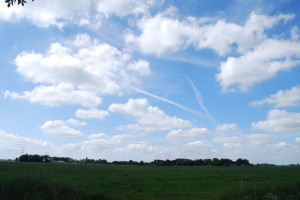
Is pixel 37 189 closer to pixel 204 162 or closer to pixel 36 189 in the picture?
pixel 36 189

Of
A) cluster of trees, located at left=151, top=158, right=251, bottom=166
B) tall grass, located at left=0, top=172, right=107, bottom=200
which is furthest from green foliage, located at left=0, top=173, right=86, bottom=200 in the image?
cluster of trees, located at left=151, top=158, right=251, bottom=166

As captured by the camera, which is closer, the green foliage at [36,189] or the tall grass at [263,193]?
the green foliage at [36,189]

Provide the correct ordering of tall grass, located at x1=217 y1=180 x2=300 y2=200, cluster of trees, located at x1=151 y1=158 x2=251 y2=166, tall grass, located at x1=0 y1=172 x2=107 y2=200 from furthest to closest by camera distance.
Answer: cluster of trees, located at x1=151 y1=158 x2=251 y2=166, tall grass, located at x1=217 y1=180 x2=300 y2=200, tall grass, located at x1=0 y1=172 x2=107 y2=200

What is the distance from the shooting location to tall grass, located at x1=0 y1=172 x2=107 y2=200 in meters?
11.6

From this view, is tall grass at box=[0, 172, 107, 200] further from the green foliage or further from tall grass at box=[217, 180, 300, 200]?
tall grass at box=[217, 180, 300, 200]

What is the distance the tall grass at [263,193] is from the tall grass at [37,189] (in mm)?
7224

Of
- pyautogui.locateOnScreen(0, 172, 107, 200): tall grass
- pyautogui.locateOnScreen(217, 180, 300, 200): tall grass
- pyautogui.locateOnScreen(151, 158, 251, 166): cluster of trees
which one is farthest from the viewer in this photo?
pyautogui.locateOnScreen(151, 158, 251, 166): cluster of trees

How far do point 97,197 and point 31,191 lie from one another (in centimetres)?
360

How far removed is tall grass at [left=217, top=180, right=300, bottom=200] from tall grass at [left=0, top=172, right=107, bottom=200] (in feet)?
23.7

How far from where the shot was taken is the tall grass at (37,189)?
11.6 meters

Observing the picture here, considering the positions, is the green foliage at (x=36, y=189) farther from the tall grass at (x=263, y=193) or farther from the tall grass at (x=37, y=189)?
the tall grass at (x=263, y=193)

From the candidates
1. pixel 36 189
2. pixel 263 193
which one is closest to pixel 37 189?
pixel 36 189

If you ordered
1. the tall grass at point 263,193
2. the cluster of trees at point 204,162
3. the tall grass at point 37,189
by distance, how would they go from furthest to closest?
the cluster of trees at point 204,162
the tall grass at point 263,193
the tall grass at point 37,189

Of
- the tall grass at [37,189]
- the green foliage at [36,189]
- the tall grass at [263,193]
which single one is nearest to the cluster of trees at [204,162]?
the tall grass at [263,193]
